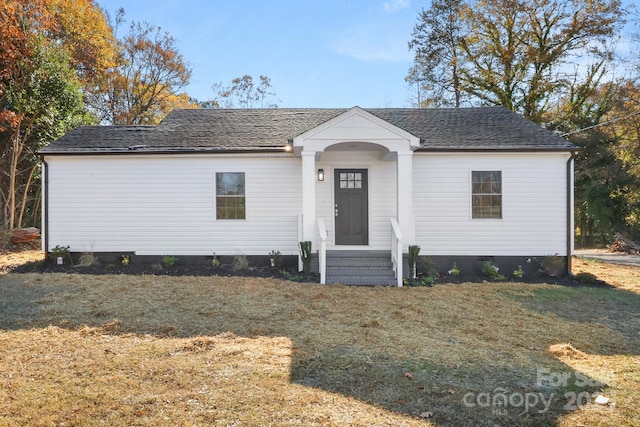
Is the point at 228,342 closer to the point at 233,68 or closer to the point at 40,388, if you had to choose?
the point at 40,388

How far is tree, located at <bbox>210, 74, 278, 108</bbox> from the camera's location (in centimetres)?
3014

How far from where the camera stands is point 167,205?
33.6 ft

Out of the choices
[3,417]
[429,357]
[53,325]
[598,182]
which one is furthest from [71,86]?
[598,182]

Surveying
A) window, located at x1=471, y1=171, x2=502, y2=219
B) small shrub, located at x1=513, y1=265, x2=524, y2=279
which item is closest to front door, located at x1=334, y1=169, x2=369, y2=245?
window, located at x1=471, y1=171, x2=502, y2=219

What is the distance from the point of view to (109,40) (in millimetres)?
22453

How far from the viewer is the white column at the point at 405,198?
9.16m

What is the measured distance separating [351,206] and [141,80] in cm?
2049

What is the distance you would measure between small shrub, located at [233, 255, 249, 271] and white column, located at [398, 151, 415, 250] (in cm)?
395

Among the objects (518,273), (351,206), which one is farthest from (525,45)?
(351,206)

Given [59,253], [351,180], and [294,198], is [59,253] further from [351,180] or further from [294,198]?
[351,180]

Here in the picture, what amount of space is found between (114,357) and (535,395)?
4.40 metres

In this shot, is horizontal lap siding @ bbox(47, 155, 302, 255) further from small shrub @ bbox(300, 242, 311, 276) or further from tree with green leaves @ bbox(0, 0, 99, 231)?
tree with green leaves @ bbox(0, 0, 99, 231)

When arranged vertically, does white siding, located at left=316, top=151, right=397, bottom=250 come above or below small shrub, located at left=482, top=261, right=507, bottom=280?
above

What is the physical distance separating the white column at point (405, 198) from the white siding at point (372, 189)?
3.58 ft
